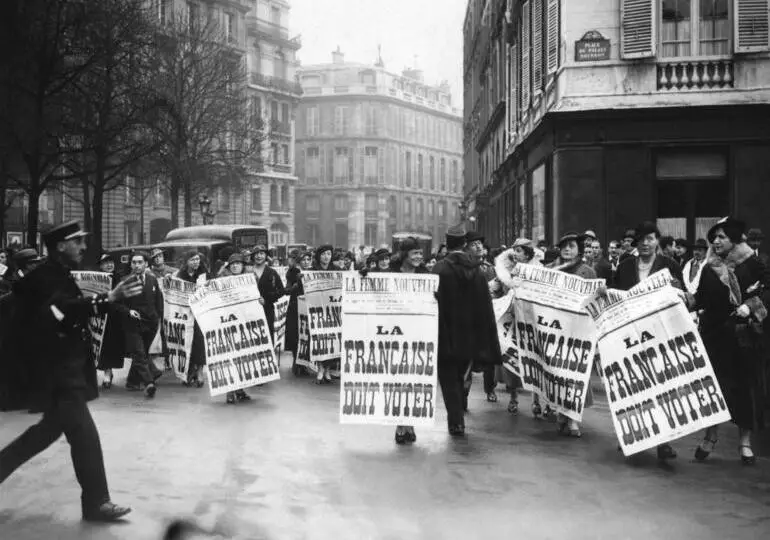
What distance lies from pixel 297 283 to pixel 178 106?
29.9 meters

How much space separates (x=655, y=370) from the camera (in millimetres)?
8297

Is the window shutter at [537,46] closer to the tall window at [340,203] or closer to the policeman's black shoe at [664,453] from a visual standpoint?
the policeman's black shoe at [664,453]

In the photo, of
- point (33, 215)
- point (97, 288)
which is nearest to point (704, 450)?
point (97, 288)

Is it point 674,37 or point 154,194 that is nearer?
point 674,37

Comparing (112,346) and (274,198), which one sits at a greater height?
(274,198)

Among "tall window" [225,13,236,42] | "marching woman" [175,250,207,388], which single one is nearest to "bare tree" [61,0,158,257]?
"marching woman" [175,250,207,388]

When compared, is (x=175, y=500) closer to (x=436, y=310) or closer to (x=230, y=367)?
(x=436, y=310)

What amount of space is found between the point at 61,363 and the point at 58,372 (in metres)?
0.06

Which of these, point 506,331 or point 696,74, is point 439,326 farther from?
point 696,74

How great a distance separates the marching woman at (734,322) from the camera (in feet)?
26.8

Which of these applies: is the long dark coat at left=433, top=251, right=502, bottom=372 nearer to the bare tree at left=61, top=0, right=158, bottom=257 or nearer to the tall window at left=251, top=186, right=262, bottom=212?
the bare tree at left=61, top=0, right=158, bottom=257

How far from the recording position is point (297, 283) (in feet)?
48.9

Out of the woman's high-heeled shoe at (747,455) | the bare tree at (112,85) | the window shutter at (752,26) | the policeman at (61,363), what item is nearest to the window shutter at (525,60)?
the window shutter at (752,26)

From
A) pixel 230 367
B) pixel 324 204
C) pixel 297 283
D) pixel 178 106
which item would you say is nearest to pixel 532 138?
pixel 297 283
